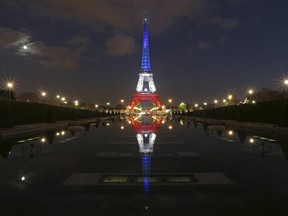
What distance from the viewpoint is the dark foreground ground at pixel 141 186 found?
24.8 feet

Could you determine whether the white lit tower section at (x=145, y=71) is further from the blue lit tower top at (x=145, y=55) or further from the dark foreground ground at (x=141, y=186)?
the dark foreground ground at (x=141, y=186)

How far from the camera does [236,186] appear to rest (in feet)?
32.0

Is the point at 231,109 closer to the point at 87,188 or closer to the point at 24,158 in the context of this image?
the point at 24,158

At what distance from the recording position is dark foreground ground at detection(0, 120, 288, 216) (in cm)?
757

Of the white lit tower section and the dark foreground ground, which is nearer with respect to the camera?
the dark foreground ground

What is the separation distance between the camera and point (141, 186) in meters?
9.70

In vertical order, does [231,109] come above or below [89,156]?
above

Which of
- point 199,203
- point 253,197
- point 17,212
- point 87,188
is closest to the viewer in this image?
point 17,212

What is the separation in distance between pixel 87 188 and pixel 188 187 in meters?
3.01

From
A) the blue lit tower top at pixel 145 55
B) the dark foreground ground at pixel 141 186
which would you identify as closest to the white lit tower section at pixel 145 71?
the blue lit tower top at pixel 145 55

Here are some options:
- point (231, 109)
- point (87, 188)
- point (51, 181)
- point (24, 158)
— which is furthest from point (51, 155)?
point (231, 109)

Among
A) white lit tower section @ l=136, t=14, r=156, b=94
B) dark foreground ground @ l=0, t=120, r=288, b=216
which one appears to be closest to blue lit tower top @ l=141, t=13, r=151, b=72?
white lit tower section @ l=136, t=14, r=156, b=94

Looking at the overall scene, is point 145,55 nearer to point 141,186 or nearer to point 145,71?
point 145,71

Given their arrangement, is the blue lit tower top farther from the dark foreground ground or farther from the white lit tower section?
the dark foreground ground
